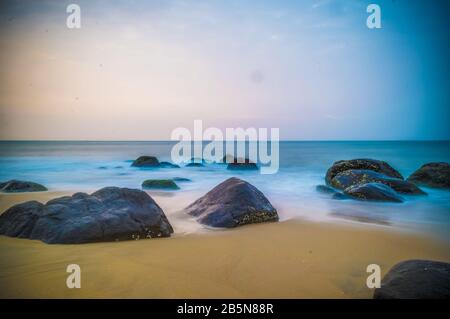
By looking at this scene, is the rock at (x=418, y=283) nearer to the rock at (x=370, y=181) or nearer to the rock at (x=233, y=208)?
the rock at (x=233, y=208)

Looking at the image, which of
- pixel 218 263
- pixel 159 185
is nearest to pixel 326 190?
pixel 159 185

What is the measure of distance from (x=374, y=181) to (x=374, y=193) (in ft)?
4.95

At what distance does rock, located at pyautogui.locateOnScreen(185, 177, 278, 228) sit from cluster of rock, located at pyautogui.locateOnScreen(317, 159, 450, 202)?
3.39 meters

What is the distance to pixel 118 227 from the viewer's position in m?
4.28

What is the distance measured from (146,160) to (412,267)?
16.6m

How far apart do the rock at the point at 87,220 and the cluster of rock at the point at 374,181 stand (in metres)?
5.46

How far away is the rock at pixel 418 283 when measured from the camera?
2.54m

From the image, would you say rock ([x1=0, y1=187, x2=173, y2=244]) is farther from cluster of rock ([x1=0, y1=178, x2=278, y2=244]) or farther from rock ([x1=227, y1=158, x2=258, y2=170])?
rock ([x1=227, y1=158, x2=258, y2=170])

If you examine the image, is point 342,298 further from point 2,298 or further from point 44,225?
point 44,225

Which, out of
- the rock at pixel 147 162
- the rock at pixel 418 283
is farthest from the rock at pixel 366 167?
the rock at pixel 147 162

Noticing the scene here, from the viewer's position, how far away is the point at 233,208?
5.43m

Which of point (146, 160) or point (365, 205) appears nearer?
point (365, 205)

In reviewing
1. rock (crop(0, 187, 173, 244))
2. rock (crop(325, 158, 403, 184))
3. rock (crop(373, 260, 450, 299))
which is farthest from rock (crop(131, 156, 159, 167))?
rock (crop(373, 260, 450, 299))

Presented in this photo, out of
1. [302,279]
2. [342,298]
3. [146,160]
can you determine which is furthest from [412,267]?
[146,160]
